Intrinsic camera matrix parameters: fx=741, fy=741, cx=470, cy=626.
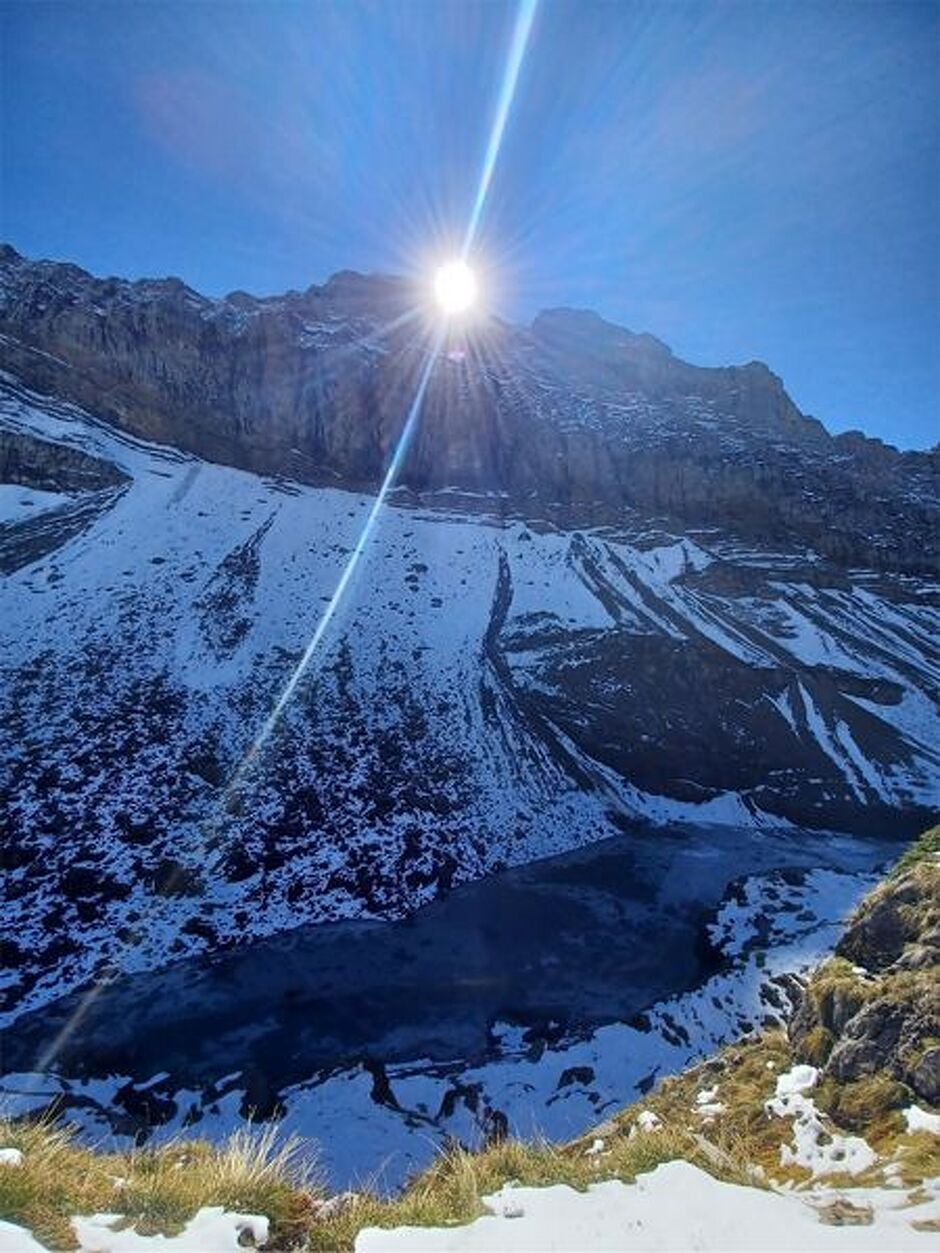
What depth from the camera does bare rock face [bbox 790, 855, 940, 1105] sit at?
6660mm

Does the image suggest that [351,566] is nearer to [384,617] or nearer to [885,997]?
[384,617]

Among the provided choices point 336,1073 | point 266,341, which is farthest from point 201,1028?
point 266,341

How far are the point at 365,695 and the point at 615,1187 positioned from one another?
39.0m

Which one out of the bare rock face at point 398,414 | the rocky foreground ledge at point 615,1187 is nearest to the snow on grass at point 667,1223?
the rocky foreground ledge at point 615,1187

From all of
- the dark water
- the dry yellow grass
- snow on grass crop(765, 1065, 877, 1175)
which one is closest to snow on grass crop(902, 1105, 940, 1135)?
snow on grass crop(765, 1065, 877, 1175)

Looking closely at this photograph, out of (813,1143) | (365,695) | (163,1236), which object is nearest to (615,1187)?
(813,1143)

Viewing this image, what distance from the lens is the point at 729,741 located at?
48.7 metres

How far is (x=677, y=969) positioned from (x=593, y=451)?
223 ft

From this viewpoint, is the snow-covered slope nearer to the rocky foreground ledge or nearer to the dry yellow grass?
the dry yellow grass

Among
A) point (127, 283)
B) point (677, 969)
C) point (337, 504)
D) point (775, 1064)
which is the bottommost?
point (677, 969)

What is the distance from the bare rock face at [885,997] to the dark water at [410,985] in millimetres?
12764

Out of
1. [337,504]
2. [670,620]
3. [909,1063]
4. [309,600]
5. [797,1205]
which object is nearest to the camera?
[797,1205]

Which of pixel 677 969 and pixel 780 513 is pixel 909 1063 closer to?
pixel 677 969

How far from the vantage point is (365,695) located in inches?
1703
